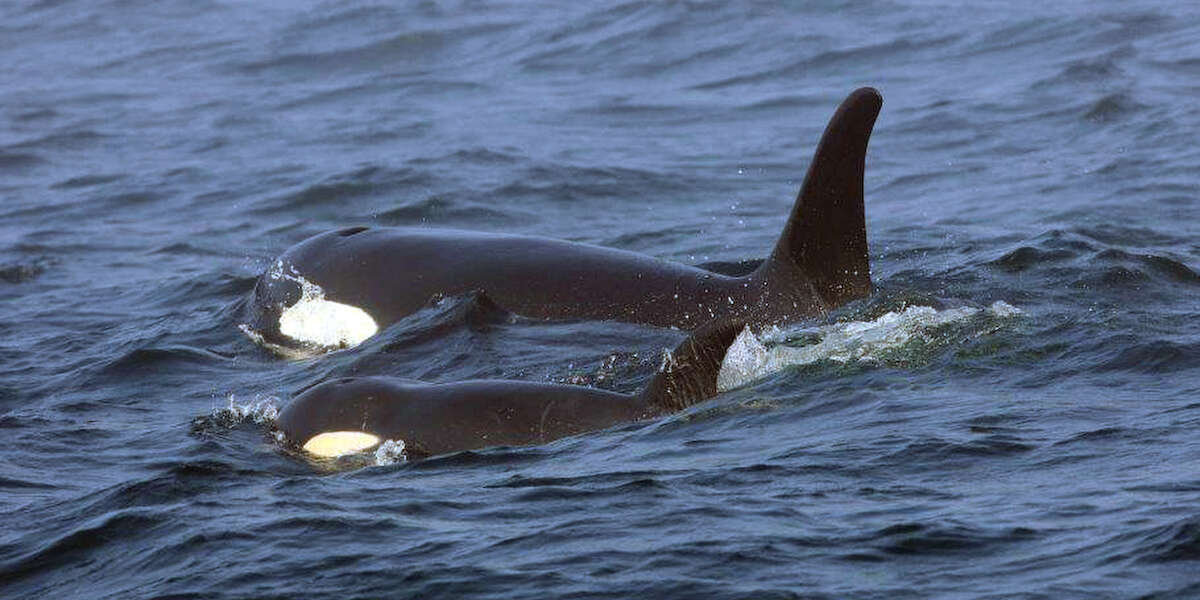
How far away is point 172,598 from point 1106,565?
11.0ft

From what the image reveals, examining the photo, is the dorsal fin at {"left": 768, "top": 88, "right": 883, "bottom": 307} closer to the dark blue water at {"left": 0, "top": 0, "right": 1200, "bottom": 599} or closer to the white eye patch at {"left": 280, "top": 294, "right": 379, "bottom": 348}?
the dark blue water at {"left": 0, "top": 0, "right": 1200, "bottom": 599}

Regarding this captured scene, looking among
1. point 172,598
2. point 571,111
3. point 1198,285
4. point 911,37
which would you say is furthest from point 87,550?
point 911,37

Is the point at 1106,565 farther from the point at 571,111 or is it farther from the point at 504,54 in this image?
the point at 504,54

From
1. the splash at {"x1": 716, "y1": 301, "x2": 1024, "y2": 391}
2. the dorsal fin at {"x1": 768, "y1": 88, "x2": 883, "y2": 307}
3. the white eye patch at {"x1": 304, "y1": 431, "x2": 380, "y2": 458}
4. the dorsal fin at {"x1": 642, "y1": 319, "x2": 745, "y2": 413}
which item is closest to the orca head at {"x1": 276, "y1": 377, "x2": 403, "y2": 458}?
the white eye patch at {"x1": 304, "y1": 431, "x2": 380, "y2": 458}

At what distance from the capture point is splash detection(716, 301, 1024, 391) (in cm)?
996

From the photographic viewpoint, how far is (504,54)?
85.6 feet

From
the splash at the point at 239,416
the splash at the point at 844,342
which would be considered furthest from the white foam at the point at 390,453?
the splash at the point at 844,342

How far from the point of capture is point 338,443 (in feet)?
31.1

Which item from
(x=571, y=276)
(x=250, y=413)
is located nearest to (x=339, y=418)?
(x=250, y=413)

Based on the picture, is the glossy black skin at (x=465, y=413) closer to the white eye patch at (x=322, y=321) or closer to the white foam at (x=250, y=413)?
the white foam at (x=250, y=413)

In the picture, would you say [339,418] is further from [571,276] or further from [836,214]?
[836,214]

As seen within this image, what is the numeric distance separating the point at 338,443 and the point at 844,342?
2651 millimetres

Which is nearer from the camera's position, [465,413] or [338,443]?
[465,413]

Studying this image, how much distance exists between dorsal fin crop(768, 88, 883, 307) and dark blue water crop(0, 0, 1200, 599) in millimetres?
255
